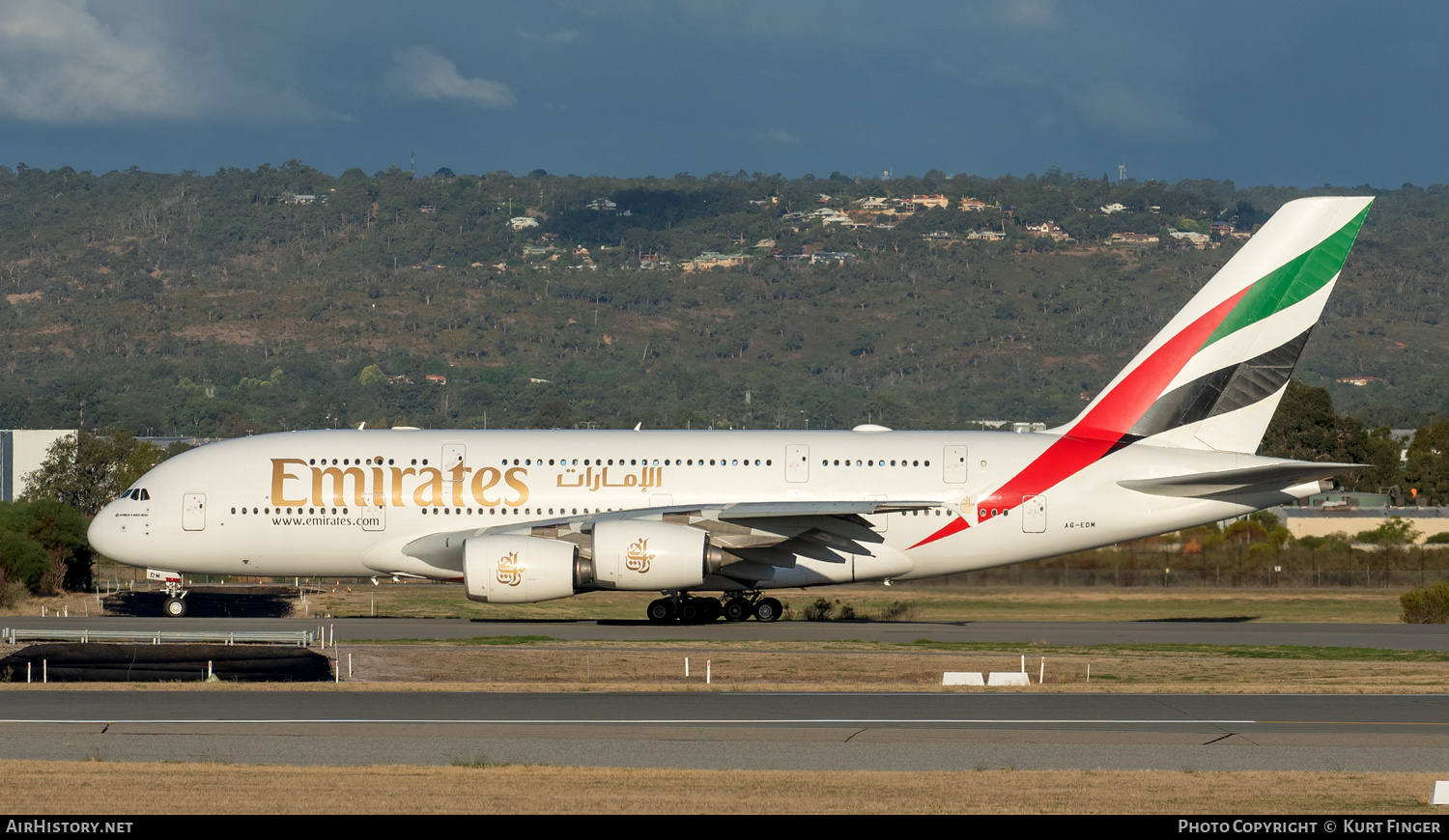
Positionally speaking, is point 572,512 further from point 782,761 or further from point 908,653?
point 782,761

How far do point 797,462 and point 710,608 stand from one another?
3.71 meters

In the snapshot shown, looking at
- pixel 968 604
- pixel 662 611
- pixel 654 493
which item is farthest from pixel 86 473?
pixel 654 493

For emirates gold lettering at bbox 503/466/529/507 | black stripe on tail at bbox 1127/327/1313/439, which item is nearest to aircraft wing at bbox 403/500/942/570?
emirates gold lettering at bbox 503/466/529/507

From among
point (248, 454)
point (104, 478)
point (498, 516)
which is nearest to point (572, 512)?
point (498, 516)

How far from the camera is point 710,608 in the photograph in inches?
1350

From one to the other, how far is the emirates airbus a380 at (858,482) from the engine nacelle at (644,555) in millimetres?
1250

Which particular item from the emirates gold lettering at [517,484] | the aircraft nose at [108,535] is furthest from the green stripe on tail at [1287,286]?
the aircraft nose at [108,535]

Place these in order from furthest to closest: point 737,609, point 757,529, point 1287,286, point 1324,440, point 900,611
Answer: point 1324,440
point 900,611
point 737,609
point 1287,286
point 757,529

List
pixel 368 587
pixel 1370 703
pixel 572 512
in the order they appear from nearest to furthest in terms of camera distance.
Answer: pixel 1370 703 → pixel 572 512 → pixel 368 587

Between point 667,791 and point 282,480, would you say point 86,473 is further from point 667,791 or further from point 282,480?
point 667,791

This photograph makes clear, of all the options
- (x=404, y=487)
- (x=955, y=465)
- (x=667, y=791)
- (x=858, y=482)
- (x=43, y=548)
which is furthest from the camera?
(x=43, y=548)

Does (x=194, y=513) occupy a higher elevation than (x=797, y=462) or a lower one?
lower

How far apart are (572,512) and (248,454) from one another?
24.0 feet

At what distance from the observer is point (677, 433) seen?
34531 millimetres
